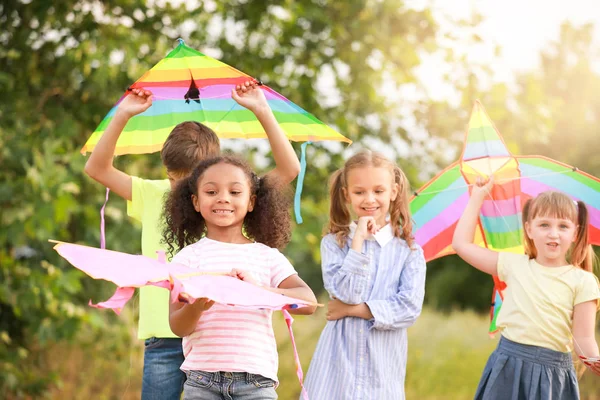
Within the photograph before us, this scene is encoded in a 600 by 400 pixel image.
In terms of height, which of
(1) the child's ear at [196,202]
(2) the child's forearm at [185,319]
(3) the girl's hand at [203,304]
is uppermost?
(1) the child's ear at [196,202]

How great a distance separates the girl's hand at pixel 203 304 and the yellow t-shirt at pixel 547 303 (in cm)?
136

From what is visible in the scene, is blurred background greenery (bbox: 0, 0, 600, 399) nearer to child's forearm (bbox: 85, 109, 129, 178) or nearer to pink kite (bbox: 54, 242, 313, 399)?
child's forearm (bbox: 85, 109, 129, 178)

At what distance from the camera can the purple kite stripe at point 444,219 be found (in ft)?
12.2

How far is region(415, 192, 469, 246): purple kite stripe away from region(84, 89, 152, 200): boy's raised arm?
1.32m

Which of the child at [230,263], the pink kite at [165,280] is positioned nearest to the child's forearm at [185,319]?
the child at [230,263]

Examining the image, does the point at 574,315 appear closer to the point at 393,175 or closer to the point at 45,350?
the point at 393,175

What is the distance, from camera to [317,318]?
10.3 m

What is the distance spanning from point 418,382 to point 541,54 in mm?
14279

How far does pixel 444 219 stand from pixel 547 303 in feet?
2.33

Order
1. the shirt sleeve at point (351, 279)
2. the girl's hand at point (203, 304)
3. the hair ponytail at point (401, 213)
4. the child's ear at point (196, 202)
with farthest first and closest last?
the hair ponytail at point (401, 213)
the shirt sleeve at point (351, 279)
the child's ear at point (196, 202)
the girl's hand at point (203, 304)

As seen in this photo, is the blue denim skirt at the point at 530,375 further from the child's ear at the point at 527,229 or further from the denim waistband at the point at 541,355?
the child's ear at the point at 527,229

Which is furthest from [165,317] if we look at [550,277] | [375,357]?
[550,277]

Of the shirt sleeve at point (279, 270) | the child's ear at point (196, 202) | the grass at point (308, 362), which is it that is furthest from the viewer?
the grass at point (308, 362)

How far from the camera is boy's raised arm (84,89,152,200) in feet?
10.1
